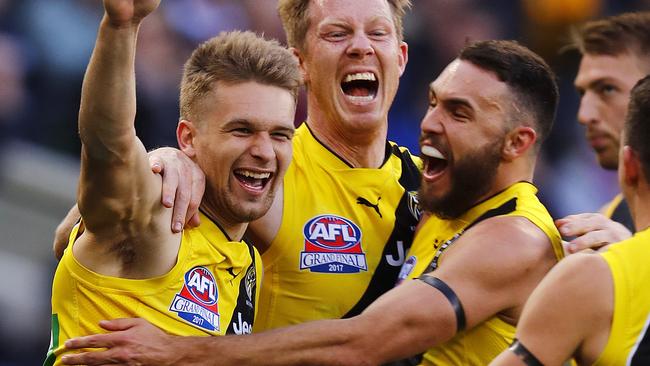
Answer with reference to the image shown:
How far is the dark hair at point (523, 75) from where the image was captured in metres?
5.43

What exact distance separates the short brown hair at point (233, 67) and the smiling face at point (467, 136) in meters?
0.79

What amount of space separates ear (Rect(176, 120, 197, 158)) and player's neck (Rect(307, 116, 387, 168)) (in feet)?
3.26

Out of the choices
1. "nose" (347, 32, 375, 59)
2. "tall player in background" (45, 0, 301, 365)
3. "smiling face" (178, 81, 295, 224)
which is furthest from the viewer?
"nose" (347, 32, 375, 59)

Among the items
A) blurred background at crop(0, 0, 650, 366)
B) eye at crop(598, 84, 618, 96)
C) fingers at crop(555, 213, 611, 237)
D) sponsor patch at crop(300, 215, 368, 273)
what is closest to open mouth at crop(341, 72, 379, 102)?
sponsor patch at crop(300, 215, 368, 273)

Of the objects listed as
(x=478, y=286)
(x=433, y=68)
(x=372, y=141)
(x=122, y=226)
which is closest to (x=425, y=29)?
(x=433, y=68)

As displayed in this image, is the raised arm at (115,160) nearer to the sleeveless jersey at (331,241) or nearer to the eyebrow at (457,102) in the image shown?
the sleeveless jersey at (331,241)

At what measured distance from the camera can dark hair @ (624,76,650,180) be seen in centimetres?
417

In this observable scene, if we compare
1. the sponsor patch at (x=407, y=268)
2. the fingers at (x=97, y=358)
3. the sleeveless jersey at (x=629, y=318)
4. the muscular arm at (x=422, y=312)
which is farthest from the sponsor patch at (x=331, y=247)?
the sleeveless jersey at (x=629, y=318)

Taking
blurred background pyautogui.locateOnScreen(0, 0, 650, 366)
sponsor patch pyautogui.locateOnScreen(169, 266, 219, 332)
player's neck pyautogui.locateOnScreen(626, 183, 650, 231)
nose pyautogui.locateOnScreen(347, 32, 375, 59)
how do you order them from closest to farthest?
player's neck pyautogui.locateOnScreen(626, 183, 650, 231) < sponsor patch pyautogui.locateOnScreen(169, 266, 219, 332) < nose pyautogui.locateOnScreen(347, 32, 375, 59) < blurred background pyautogui.locateOnScreen(0, 0, 650, 366)

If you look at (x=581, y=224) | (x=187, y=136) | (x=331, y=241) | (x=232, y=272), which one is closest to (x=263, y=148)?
(x=187, y=136)

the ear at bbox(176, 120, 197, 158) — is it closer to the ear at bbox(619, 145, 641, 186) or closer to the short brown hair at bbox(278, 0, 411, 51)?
the short brown hair at bbox(278, 0, 411, 51)

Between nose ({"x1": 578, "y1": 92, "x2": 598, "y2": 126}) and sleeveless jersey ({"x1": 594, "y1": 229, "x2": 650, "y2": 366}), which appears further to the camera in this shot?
nose ({"x1": 578, "y1": 92, "x2": 598, "y2": 126})

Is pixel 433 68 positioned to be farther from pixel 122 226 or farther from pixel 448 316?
pixel 122 226

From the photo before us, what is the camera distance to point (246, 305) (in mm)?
5070
